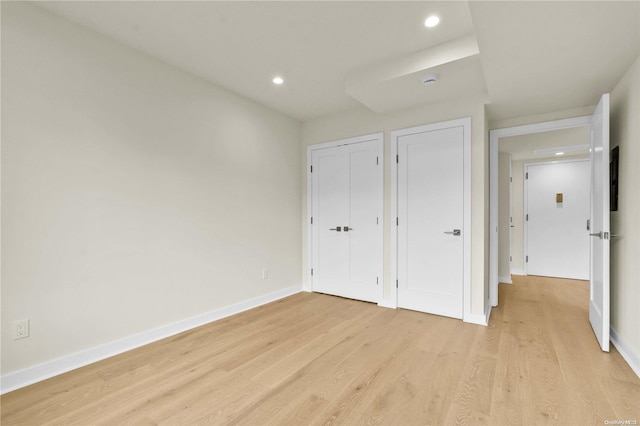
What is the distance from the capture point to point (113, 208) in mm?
2455

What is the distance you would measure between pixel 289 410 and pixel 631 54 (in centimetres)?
341

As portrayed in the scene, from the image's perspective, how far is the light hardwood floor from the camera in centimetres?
171

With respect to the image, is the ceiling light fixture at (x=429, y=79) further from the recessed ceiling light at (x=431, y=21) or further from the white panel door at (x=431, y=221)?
the white panel door at (x=431, y=221)

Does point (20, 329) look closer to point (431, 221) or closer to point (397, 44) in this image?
point (397, 44)

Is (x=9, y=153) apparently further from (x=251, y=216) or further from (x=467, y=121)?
(x=467, y=121)

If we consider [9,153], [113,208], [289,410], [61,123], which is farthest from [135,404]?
[61,123]

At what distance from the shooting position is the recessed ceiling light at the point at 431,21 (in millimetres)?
2139

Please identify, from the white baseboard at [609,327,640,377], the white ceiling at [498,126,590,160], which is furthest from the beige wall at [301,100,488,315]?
the white ceiling at [498,126,590,160]

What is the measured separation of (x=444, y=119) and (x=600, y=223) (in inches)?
68.0

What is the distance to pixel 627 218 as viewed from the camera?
7.76ft

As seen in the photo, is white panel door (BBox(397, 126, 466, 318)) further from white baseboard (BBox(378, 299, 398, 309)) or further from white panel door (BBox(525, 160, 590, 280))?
white panel door (BBox(525, 160, 590, 280))

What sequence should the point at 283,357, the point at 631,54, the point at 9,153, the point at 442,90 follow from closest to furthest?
1. the point at 9,153
2. the point at 631,54
3. the point at 283,357
4. the point at 442,90

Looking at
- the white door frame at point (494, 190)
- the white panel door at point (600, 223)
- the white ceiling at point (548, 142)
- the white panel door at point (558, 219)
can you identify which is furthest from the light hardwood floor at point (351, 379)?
the white panel door at point (558, 219)

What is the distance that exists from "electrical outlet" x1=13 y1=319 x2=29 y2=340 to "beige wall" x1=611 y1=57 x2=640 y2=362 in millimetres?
4302
